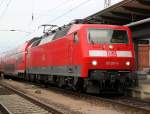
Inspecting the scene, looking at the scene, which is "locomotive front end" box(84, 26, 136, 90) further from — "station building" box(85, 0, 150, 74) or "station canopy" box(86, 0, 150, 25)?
"station building" box(85, 0, 150, 74)

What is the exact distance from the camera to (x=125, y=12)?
77.1 feet

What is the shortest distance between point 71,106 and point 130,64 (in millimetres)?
3681

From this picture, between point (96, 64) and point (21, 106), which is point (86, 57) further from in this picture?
point (21, 106)

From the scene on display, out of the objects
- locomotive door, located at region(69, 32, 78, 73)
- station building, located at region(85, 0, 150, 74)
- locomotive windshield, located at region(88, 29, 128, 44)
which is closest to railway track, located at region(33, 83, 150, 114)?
locomotive door, located at region(69, 32, 78, 73)

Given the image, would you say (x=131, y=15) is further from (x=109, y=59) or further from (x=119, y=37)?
(x=109, y=59)

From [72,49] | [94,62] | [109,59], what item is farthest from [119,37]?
[72,49]

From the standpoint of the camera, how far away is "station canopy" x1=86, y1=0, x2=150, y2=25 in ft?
69.3

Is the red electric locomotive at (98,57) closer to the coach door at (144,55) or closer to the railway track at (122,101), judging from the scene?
the railway track at (122,101)

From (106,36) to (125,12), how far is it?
7437mm

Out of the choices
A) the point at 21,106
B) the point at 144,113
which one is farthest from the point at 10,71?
the point at 144,113

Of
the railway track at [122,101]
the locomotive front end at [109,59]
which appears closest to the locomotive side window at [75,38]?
the locomotive front end at [109,59]

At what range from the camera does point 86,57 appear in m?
15.8

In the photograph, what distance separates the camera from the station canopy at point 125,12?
21.1 m

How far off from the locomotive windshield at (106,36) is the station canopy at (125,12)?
9.19 ft
